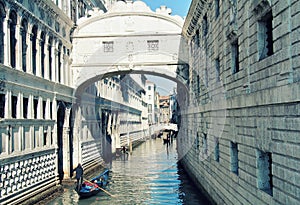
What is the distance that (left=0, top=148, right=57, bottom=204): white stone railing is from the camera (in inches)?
364

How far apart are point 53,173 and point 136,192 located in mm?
2817

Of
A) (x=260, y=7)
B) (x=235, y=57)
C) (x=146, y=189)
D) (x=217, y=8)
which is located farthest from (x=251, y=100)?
(x=146, y=189)

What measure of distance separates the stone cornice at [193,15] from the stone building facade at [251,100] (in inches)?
2.5

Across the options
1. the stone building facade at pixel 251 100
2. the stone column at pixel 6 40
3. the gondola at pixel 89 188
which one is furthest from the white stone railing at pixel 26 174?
the stone building facade at pixel 251 100

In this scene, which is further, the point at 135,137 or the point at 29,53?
the point at 135,137

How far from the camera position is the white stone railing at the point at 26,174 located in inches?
364

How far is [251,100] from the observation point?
6301mm

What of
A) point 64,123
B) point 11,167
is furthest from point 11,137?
point 64,123

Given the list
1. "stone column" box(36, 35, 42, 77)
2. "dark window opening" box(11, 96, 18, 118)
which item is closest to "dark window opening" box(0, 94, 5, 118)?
"dark window opening" box(11, 96, 18, 118)

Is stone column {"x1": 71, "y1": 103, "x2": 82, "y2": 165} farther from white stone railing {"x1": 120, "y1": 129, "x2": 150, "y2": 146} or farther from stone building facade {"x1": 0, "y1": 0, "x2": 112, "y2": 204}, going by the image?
white stone railing {"x1": 120, "y1": 129, "x2": 150, "y2": 146}

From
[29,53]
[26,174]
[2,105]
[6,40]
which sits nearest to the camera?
[2,105]

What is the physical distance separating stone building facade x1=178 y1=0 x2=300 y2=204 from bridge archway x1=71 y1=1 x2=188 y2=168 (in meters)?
3.62

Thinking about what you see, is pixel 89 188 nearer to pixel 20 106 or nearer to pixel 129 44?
pixel 20 106

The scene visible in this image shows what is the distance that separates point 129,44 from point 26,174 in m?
6.60
